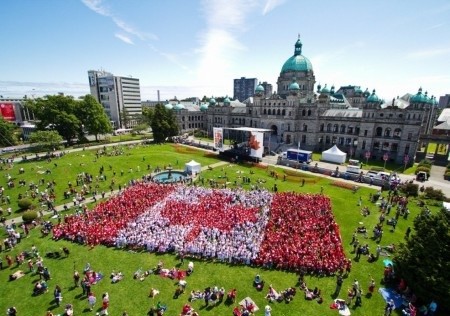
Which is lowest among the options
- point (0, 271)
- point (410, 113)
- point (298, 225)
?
point (0, 271)

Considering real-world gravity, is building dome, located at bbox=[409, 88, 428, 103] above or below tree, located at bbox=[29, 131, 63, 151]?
above

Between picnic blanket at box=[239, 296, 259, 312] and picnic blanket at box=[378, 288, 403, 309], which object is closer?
picnic blanket at box=[239, 296, 259, 312]

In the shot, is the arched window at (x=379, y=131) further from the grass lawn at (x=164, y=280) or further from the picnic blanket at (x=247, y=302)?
the picnic blanket at (x=247, y=302)

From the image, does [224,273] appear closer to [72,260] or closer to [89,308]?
[89,308]

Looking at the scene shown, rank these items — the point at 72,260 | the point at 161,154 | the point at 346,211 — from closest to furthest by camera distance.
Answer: the point at 72,260, the point at 346,211, the point at 161,154

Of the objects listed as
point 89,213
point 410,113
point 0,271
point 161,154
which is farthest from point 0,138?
point 410,113

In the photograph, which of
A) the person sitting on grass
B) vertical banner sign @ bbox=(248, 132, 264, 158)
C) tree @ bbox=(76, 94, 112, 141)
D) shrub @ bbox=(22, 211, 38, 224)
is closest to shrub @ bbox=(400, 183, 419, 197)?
vertical banner sign @ bbox=(248, 132, 264, 158)

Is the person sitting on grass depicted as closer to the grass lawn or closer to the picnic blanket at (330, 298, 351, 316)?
the grass lawn
